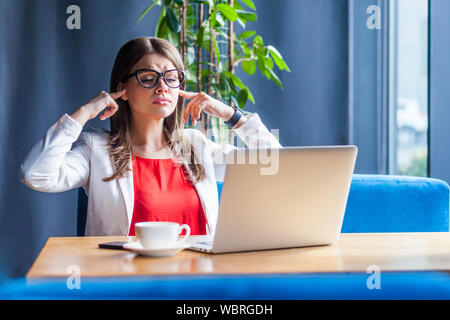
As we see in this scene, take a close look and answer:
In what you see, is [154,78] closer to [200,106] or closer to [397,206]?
[200,106]

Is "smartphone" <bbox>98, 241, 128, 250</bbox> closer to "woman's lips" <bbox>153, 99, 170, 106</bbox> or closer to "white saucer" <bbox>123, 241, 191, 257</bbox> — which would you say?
"white saucer" <bbox>123, 241, 191, 257</bbox>

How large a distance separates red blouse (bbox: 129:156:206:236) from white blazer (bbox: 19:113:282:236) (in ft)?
0.12

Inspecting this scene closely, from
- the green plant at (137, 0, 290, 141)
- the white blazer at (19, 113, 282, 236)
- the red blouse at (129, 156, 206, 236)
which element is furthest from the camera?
the green plant at (137, 0, 290, 141)

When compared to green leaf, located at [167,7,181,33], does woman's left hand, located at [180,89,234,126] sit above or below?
below

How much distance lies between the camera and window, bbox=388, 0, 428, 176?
3059 millimetres

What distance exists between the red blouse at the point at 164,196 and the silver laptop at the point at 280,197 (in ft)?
1.96

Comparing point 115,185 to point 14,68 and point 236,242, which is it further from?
point 14,68

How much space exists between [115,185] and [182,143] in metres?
0.33

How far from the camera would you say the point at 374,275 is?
85 centimetres

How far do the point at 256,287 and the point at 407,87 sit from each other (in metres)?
2.75

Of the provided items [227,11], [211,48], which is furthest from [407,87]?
[227,11]

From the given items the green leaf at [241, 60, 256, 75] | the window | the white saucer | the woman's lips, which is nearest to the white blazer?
the woman's lips

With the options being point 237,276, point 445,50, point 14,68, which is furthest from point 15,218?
point 445,50
